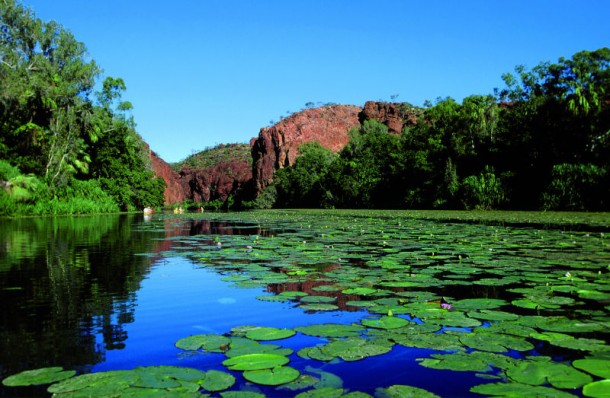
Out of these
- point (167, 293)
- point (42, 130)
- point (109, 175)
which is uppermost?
point (42, 130)

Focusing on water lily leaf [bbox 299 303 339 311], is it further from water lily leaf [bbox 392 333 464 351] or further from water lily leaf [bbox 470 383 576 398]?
water lily leaf [bbox 470 383 576 398]

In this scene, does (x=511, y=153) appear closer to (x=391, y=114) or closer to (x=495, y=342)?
(x=495, y=342)

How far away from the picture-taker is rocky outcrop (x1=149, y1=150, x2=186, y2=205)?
295 ft

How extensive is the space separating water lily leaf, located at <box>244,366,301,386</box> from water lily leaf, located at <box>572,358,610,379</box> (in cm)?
136

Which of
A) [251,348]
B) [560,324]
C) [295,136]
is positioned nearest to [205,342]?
[251,348]

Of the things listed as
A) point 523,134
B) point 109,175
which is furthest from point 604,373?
point 109,175

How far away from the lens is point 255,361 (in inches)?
85.6

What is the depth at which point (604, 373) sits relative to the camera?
78.0 inches

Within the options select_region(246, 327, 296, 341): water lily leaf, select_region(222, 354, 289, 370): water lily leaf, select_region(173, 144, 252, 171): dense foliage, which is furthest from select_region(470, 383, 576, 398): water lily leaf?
select_region(173, 144, 252, 171): dense foliage

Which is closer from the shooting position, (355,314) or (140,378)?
(140,378)

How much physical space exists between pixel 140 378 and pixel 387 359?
1241 millimetres

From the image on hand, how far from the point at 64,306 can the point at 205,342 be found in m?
1.68

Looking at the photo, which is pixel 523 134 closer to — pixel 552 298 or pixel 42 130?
pixel 552 298

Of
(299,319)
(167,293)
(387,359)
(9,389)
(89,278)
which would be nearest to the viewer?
(9,389)
